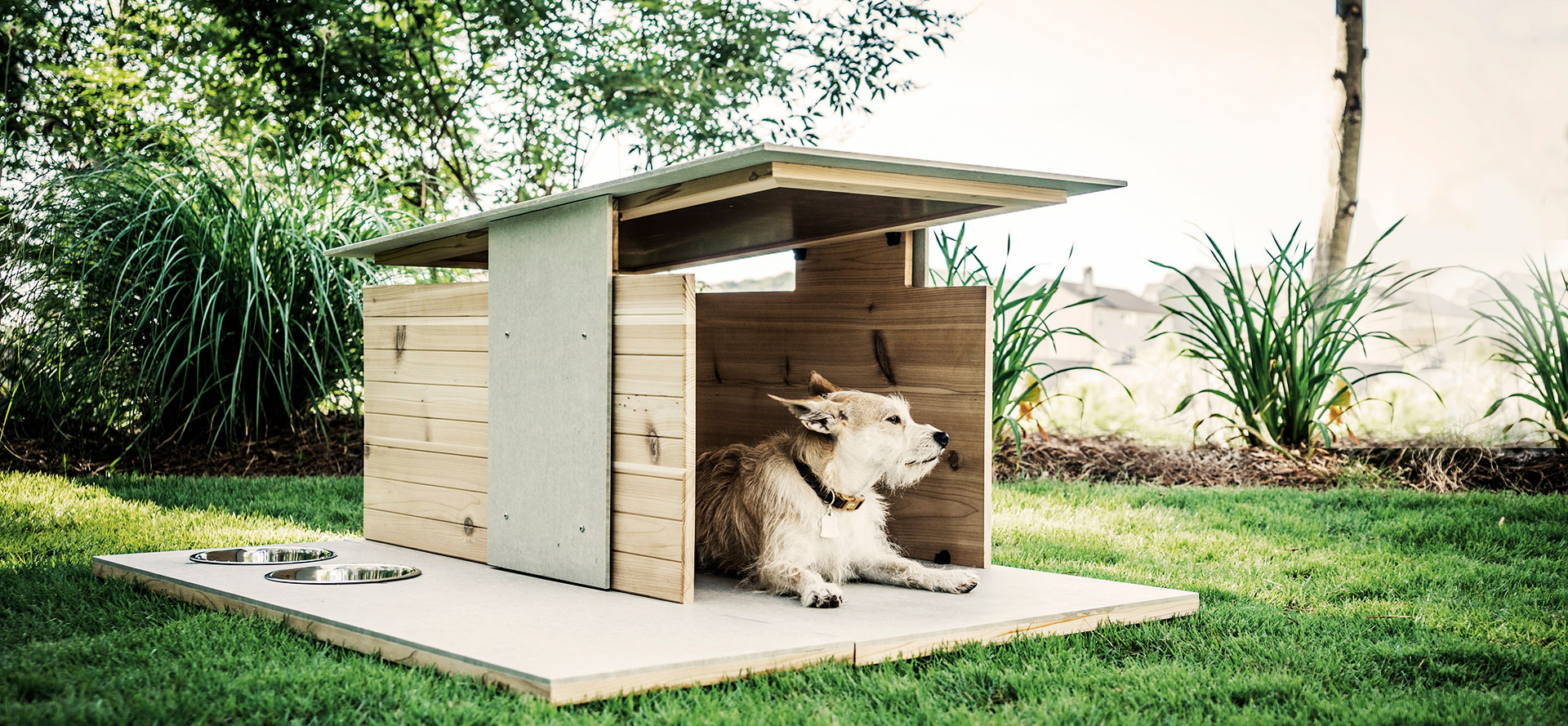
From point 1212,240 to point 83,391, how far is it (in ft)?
21.8

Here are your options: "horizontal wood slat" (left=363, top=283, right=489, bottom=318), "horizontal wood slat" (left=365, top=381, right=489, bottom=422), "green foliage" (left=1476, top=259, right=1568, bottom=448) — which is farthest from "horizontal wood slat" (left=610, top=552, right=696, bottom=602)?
"green foliage" (left=1476, top=259, right=1568, bottom=448)

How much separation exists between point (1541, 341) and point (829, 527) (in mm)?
5187

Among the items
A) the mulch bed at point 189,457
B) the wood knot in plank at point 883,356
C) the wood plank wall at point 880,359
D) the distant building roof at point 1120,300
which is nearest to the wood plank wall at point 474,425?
the wood plank wall at point 880,359

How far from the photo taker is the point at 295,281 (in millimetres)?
6020

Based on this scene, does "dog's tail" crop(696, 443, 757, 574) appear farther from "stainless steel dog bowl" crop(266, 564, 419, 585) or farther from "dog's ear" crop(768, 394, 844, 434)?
"stainless steel dog bowl" crop(266, 564, 419, 585)

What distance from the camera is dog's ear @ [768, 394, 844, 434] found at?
329 cm

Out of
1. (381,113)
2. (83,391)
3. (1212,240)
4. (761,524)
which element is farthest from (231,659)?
(381,113)

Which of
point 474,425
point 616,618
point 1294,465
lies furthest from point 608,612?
point 1294,465

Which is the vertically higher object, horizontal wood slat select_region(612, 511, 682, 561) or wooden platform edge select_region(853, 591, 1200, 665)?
horizontal wood slat select_region(612, 511, 682, 561)

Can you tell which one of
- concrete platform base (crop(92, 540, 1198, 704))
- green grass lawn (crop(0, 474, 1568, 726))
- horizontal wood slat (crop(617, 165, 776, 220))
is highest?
horizontal wood slat (crop(617, 165, 776, 220))

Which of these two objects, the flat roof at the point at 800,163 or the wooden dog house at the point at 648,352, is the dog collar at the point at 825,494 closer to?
the wooden dog house at the point at 648,352

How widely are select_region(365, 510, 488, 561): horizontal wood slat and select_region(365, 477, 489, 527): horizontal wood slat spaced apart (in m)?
0.02

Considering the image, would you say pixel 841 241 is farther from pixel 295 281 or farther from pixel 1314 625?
pixel 295 281

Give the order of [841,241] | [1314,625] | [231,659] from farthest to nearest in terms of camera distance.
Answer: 1. [841,241]
2. [1314,625]
3. [231,659]
